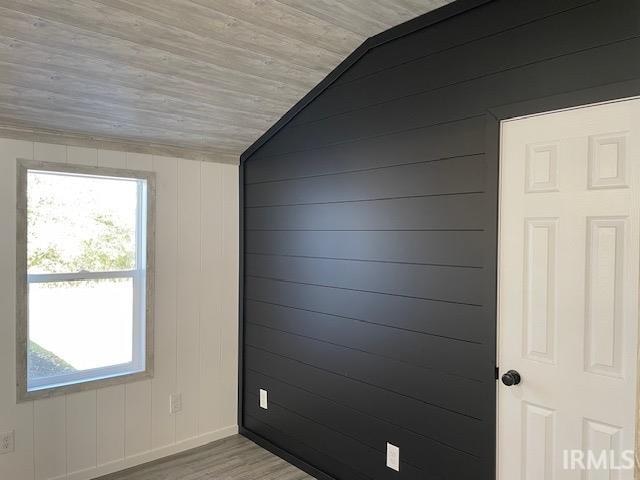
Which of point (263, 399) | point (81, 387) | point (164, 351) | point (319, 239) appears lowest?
point (263, 399)

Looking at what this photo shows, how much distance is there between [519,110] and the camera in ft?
6.66

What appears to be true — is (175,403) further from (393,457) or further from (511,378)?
(511,378)

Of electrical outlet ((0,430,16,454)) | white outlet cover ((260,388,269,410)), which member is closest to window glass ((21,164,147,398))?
electrical outlet ((0,430,16,454))

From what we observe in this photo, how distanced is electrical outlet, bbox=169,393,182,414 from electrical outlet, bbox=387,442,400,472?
165cm

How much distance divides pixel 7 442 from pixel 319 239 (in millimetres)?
2162

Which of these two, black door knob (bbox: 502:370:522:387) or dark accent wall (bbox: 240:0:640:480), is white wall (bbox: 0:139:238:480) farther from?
black door knob (bbox: 502:370:522:387)

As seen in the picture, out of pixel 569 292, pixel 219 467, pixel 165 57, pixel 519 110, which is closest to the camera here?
pixel 569 292

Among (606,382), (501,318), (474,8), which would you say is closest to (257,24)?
(474,8)

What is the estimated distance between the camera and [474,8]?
2207 mm

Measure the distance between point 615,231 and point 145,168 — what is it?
277 centimetres

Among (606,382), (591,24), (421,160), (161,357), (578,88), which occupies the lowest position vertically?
(161,357)

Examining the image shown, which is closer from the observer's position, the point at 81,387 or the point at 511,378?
the point at 511,378

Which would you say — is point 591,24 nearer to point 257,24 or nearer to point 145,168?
point 257,24

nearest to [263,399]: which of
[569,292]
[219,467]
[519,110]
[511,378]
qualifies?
[219,467]
